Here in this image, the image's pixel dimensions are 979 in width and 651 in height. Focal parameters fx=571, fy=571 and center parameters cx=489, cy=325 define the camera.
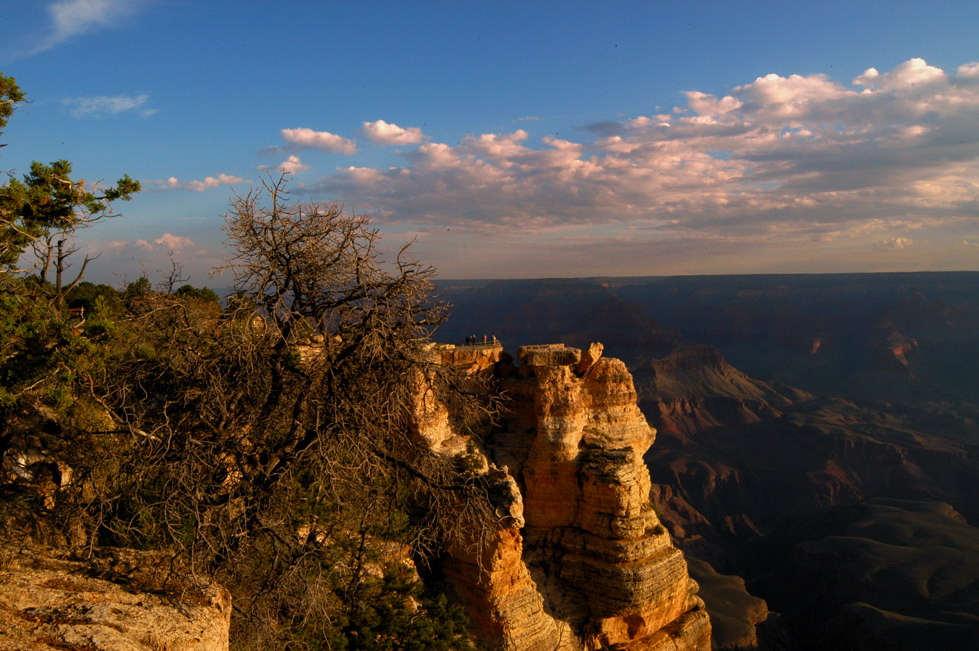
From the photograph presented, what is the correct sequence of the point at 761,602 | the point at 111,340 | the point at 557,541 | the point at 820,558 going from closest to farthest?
1. the point at 111,340
2. the point at 557,541
3. the point at 761,602
4. the point at 820,558

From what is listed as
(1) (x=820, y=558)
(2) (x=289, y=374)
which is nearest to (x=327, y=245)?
(2) (x=289, y=374)

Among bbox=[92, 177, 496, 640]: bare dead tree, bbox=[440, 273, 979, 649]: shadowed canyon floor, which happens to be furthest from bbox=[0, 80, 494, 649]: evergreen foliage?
bbox=[440, 273, 979, 649]: shadowed canyon floor

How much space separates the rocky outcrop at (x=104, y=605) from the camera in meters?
5.24

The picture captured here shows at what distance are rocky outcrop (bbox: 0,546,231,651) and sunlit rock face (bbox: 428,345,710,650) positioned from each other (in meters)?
13.2

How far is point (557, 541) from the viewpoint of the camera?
2277cm

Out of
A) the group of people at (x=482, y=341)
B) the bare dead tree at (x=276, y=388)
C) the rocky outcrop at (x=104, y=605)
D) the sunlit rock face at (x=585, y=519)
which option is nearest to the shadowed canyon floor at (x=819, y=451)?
the bare dead tree at (x=276, y=388)

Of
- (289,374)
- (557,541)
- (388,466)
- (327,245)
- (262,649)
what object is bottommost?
(557,541)

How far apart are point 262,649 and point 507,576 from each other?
11984mm

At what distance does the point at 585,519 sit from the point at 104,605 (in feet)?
61.6

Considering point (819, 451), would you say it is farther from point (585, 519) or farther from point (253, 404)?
point (253, 404)

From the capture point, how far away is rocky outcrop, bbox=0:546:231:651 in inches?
206

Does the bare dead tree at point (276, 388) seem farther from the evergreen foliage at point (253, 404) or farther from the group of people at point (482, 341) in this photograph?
the group of people at point (482, 341)

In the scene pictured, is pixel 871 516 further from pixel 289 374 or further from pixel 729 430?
pixel 289 374

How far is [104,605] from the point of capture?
5.86m
